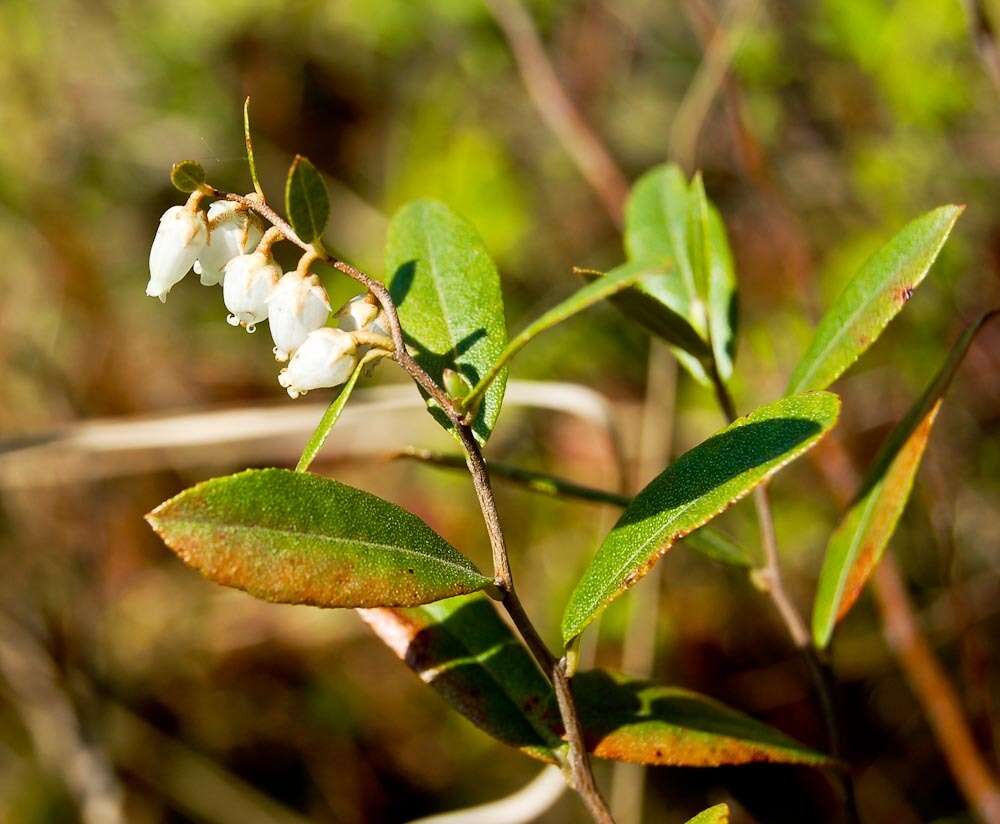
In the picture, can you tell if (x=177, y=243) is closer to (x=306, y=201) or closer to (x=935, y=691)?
(x=306, y=201)

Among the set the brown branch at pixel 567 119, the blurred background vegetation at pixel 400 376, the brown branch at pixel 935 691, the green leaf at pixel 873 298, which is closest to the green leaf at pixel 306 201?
the green leaf at pixel 873 298

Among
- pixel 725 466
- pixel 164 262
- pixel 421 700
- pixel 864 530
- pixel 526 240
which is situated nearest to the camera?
pixel 725 466

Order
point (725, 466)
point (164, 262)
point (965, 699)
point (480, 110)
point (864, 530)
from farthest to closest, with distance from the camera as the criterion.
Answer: point (480, 110) → point (965, 699) → point (864, 530) → point (164, 262) → point (725, 466)

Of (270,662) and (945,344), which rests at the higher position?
(945,344)

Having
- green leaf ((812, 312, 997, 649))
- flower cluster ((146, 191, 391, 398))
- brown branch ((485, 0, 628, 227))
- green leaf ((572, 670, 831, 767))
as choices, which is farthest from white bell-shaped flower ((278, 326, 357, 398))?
brown branch ((485, 0, 628, 227))

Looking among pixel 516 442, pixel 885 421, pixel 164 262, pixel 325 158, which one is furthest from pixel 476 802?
pixel 325 158

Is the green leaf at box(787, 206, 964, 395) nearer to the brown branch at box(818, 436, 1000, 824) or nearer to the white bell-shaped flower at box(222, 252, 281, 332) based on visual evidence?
the white bell-shaped flower at box(222, 252, 281, 332)

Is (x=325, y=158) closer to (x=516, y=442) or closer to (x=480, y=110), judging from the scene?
(x=480, y=110)
